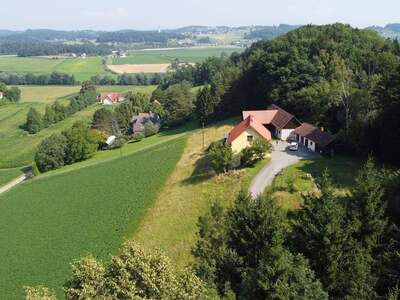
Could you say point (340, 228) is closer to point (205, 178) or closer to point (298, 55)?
point (205, 178)

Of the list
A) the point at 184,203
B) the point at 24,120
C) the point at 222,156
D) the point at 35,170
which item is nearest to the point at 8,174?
the point at 35,170

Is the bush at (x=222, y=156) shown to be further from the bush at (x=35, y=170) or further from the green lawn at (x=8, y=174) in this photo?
the green lawn at (x=8, y=174)

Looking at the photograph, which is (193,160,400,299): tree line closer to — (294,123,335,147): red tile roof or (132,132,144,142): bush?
(294,123,335,147): red tile roof

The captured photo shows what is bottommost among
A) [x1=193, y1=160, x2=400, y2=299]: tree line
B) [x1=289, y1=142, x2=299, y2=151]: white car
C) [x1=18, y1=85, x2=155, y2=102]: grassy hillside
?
[x1=18, y1=85, x2=155, y2=102]: grassy hillside

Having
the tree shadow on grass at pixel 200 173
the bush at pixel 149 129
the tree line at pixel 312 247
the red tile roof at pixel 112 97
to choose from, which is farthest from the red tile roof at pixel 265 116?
the red tile roof at pixel 112 97

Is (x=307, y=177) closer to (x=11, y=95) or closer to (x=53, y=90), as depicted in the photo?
(x=11, y=95)

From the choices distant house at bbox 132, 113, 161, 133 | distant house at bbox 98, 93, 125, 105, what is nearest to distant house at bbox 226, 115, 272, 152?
distant house at bbox 132, 113, 161, 133
